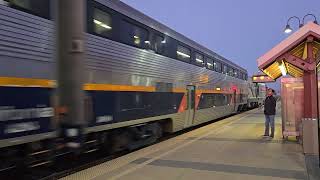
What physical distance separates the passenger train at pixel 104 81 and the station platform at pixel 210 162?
2.71 feet

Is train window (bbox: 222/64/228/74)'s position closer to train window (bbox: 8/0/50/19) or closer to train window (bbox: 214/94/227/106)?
train window (bbox: 214/94/227/106)

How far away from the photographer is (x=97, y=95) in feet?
29.1

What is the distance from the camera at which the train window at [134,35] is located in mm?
→ 10477

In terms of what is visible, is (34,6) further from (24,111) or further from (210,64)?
(210,64)

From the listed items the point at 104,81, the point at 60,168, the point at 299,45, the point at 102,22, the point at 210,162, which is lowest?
the point at 60,168

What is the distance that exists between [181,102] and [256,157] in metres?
5.11

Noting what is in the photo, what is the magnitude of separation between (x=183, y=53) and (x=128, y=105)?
567 centimetres

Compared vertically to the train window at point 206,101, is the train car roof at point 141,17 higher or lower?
higher

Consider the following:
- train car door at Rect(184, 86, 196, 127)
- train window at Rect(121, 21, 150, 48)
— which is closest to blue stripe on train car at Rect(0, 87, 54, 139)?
train window at Rect(121, 21, 150, 48)

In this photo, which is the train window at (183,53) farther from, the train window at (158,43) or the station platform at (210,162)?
the station platform at (210,162)

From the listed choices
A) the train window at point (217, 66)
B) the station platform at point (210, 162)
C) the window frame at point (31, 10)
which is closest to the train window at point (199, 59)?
the train window at point (217, 66)

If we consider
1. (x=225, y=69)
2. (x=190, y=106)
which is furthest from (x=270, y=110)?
(x=225, y=69)

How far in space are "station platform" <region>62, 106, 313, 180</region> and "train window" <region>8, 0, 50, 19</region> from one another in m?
2.99

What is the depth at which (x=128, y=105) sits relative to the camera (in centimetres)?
1040
